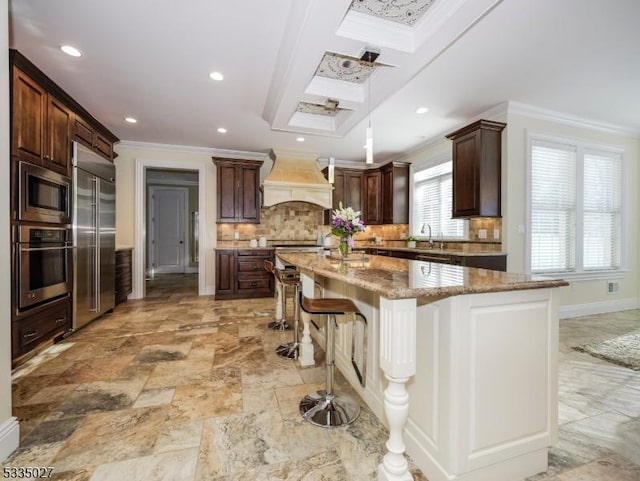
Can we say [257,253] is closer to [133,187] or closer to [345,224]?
[133,187]

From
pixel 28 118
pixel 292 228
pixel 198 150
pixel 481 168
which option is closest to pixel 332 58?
pixel 481 168

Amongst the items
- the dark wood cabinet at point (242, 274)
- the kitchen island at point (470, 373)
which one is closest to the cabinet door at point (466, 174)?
the kitchen island at point (470, 373)

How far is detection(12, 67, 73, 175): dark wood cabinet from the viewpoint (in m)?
2.35

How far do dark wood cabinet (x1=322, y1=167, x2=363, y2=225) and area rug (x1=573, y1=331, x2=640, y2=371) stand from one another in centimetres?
411

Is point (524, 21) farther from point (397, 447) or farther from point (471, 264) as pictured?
point (397, 447)

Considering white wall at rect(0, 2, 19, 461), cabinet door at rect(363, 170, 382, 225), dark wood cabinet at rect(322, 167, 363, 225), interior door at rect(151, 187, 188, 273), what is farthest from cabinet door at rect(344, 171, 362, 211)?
white wall at rect(0, 2, 19, 461)

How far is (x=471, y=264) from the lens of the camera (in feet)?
11.3

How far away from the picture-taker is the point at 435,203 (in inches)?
199

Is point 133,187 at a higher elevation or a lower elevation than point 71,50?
lower

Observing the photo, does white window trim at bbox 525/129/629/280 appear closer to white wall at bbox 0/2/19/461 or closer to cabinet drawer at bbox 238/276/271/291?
cabinet drawer at bbox 238/276/271/291

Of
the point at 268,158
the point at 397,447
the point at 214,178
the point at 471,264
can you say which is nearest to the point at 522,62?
the point at 471,264

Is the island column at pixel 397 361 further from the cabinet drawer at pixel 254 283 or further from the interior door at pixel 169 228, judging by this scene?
the interior door at pixel 169 228

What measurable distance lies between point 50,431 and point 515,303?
253 cm

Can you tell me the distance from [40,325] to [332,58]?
3489mm
